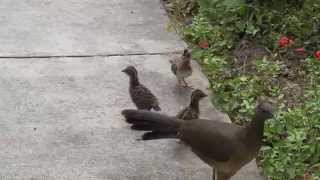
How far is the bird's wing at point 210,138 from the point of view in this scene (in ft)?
14.8

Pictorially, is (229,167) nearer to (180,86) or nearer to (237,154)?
(237,154)

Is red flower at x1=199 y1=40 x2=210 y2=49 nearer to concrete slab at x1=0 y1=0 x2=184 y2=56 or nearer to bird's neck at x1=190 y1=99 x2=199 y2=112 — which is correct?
concrete slab at x1=0 y1=0 x2=184 y2=56

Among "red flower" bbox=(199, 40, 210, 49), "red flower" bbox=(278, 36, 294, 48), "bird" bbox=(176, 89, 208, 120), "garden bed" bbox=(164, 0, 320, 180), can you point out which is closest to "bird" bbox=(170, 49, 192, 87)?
"garden bed" bbox=(164, 0, 320, 180)

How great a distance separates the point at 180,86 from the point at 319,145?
5.47 ft

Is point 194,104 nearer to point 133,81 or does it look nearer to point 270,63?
point 133,81

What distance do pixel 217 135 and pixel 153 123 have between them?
1.41 feet

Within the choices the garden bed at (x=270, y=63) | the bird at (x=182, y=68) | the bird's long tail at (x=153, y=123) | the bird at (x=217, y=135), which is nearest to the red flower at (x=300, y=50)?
the garden bed at (x=270, y=63)

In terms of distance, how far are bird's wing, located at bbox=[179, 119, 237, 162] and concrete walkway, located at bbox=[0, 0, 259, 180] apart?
565 millimetres

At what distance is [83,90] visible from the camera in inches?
256

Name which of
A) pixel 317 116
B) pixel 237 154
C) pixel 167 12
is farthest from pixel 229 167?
pixel 167 12

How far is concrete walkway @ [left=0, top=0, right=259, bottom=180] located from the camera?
5234 millimetres

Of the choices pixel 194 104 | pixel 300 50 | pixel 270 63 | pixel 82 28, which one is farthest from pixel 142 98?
pixel 82 28

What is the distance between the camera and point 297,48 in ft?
23.5

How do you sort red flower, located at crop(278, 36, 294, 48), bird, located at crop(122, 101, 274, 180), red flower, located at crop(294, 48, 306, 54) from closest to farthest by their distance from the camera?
Result: bird, located at crop(122, 101, 274, 180), red flower, located at crop(278, 36, 294, 48), red flower, located at crop(294, 48, 306, 54)
